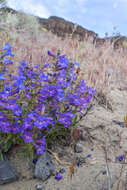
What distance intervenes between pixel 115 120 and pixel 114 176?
1.41 meters

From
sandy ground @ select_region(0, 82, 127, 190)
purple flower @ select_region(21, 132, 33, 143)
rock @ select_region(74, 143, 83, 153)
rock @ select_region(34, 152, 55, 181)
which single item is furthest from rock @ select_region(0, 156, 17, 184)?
rock @ select_region(74, 143, 83, 153)

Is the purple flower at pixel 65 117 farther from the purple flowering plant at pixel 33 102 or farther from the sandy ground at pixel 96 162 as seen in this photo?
the sandy ground at pixel 96 162

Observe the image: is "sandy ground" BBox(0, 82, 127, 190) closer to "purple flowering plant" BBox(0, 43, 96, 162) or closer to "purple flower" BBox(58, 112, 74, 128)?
Result: "purple flowering plant" BBox(0, 43, 96, 162)

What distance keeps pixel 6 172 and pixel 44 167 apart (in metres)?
0.39

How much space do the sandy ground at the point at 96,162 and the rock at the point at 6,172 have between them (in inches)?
2.2

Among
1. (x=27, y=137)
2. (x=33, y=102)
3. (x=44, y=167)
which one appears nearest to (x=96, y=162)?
(x=44, y=167)

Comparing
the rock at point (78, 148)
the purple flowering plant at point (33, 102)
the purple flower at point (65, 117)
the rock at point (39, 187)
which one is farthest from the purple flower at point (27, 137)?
the rock at point (78, 148)

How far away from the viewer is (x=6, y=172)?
207cm

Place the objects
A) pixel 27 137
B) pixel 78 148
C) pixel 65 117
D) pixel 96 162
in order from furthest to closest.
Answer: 1. pixel 78 148
2. pixel 96 162
3. pixel 65 117
4. pixel 27 137

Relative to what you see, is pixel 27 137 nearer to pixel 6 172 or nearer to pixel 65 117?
pixel 65 117

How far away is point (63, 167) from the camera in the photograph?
2.14 meters

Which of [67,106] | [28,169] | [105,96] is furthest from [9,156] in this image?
[105,96]

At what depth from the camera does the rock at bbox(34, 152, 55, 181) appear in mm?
2000

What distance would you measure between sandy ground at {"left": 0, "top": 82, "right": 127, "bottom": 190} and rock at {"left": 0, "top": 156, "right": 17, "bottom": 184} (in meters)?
0.06
